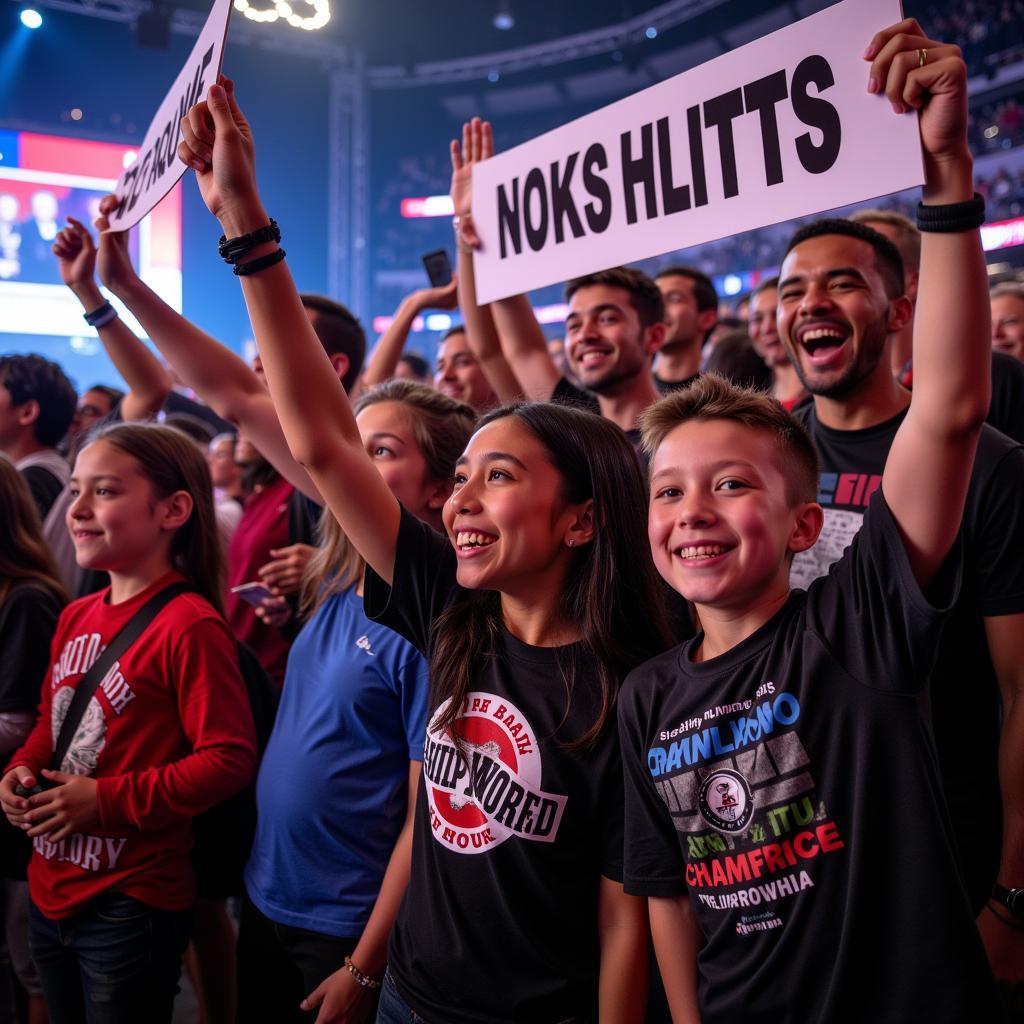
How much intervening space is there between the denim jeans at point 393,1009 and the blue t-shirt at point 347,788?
0.70ft

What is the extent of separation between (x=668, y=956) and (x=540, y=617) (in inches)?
20.8

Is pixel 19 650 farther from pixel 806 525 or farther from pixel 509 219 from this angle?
pixel 806 525

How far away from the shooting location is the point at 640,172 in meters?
1.64

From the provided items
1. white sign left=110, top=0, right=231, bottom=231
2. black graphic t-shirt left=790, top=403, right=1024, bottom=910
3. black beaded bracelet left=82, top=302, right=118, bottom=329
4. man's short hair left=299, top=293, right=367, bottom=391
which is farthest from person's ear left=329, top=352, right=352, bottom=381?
black graphic t-shirt left=790, top=403, right=1024, bottom=910

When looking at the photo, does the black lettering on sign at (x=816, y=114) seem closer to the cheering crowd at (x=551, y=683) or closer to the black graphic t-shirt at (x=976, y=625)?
the cheering crowd at (x=551, y=683)

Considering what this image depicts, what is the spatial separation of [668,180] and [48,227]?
13.0 meters

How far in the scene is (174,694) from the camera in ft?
6.31

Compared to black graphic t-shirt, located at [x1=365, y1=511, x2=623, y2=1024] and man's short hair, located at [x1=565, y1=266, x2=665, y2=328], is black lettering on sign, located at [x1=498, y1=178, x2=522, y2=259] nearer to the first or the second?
man's short hair, located at [x1=565, y1=266, x2=665, y2=328]

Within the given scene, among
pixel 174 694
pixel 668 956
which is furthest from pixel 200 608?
pixel 668 956

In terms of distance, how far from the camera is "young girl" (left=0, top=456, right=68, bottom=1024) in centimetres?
217

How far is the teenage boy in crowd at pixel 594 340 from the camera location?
2.54 m

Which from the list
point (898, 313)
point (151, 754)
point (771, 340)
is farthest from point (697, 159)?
point (771, 340)

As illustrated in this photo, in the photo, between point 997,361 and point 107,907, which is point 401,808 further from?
point 997,361

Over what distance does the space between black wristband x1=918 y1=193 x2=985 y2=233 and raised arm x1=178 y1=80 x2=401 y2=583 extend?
0.88 meters
